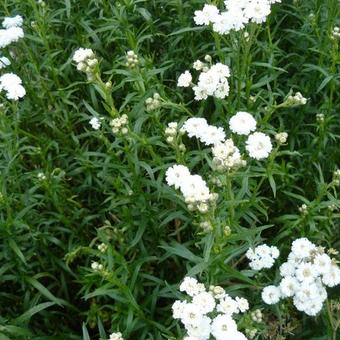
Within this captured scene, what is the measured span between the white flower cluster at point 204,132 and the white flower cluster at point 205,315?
0.86 m

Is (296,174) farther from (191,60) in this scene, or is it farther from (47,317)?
(47,317)

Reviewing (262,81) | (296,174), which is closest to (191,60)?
(262,81)

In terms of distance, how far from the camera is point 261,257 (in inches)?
139

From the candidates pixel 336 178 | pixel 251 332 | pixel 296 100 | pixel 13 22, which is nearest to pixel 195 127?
pixel 296 100

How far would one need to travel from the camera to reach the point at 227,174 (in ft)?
9.90

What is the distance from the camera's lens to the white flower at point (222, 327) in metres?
2.70

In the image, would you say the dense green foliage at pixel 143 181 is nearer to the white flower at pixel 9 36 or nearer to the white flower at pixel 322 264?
the white flower at pixel 9 36

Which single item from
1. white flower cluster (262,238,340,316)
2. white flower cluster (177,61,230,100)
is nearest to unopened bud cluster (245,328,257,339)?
white flower cluster (262,238,340,316)

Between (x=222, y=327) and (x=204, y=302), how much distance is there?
15cm

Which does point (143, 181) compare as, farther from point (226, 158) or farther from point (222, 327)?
point (222, 327)

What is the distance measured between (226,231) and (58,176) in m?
1.57

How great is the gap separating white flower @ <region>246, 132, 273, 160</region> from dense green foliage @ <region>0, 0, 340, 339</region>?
0.62ft

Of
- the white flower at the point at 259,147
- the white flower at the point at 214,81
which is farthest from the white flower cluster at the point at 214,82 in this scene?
the white flower at the point at 259,147

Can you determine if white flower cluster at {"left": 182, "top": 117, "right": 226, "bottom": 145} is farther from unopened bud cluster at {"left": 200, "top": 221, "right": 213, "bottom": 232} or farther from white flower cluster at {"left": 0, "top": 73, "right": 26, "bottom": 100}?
white flower cluster at {"left": 0, "top": 73, "right": 26, "bottom": 100}
